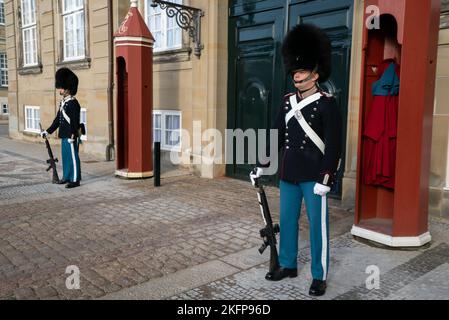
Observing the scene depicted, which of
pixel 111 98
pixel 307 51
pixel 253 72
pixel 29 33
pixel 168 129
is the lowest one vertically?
pixel 168 129

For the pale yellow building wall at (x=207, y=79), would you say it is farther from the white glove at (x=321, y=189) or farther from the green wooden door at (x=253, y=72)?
the white glove at (x=321, y=189)

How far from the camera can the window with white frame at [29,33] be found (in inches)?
627

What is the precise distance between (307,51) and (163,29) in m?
7.56

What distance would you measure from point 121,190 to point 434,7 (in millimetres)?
5384

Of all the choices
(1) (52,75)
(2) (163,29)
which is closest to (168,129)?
(2) (163,29)

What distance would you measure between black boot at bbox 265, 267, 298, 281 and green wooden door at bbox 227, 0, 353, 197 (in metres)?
3.10

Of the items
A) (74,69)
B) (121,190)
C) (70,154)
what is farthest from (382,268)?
(74,69)

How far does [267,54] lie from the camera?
26.0ft

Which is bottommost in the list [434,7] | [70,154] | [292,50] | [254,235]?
[254,235]

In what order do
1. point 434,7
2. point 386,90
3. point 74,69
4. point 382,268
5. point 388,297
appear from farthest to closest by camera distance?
1. point 74,69
2. point 386,90
3. point 434,7
4. point 382,268
5. point 388,297

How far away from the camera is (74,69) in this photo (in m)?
12.8

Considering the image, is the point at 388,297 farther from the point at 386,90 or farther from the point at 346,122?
the point at 346,122

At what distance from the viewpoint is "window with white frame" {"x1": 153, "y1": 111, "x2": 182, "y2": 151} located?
9922 millimetres

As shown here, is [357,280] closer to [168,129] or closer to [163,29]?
[168,129]
